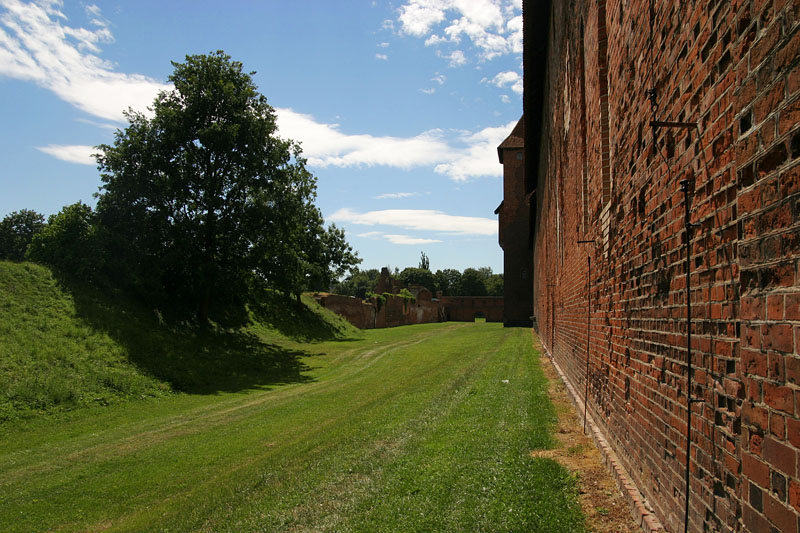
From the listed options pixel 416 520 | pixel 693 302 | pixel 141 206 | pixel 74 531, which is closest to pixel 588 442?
pixel 416 520

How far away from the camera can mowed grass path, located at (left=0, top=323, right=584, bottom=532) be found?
4414mm

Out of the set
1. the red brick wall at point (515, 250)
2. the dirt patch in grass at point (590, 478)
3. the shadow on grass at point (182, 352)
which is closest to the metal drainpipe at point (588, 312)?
the dirt patch in grass at point (590, 478)

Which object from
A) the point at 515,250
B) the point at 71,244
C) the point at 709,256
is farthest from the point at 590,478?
the point at 515,250

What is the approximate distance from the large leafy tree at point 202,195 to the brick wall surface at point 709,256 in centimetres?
1864

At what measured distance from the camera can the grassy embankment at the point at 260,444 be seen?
457cm

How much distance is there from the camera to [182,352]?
17469 mm

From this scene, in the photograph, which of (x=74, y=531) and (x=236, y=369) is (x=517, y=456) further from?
(x=236, y=369)

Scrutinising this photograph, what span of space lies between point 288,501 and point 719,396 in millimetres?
4027

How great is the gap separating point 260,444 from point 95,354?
808 centimetres

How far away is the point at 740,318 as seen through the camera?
1.96 metres

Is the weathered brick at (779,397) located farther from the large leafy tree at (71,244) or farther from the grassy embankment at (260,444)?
the large leafy tree at (71,244)

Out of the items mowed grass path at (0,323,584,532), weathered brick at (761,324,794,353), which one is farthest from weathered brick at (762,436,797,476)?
mowed grass path at (0,323,584,532)

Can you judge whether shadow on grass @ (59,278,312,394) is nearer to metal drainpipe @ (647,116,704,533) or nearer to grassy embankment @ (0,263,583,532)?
grassy embankment @ (0,263,583,532)

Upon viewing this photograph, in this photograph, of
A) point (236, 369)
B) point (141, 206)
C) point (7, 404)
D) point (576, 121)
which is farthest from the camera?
point (141, 206)
